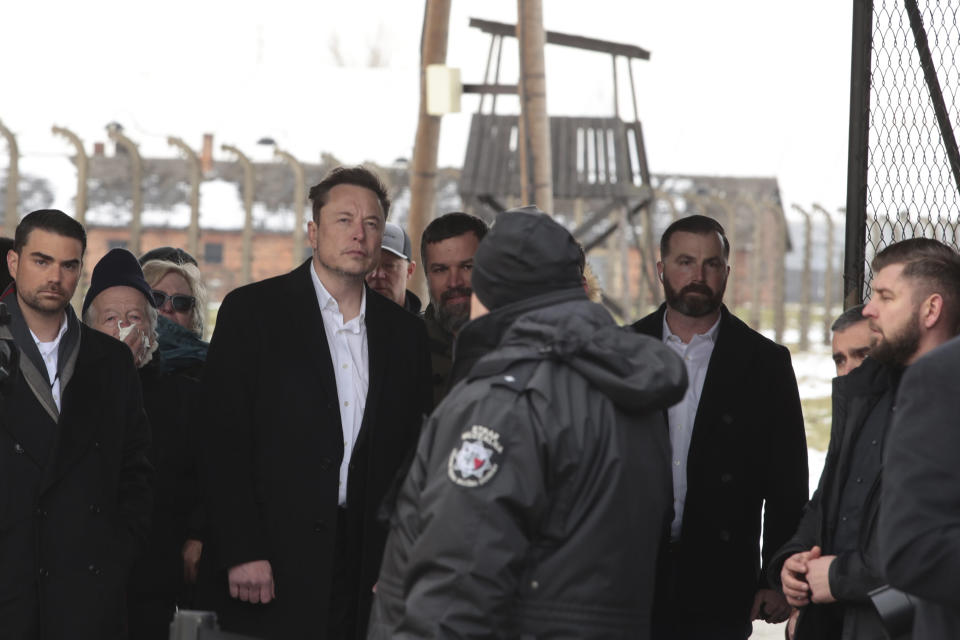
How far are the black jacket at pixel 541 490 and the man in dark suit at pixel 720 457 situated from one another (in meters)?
1.48

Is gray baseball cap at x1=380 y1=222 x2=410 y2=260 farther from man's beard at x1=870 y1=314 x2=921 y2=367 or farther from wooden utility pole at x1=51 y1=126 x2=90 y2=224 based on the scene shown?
wooden utility pole at x1=51 y1=126 x2=90 y2=224

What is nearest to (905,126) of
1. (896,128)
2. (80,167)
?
(896,128)

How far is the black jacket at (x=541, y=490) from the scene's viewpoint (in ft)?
8.50

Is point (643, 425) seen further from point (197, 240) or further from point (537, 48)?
point (197, 240)

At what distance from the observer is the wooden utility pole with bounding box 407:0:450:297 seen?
7418 millimetres

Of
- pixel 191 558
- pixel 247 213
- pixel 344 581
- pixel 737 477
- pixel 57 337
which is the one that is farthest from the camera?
pixel 247 213

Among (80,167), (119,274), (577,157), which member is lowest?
(119,274)

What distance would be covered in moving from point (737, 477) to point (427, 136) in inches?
150

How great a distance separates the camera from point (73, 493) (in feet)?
13.3

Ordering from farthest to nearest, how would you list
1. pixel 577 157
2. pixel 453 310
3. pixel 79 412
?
pixel 577 157
pixel 453 310
pixel 79 412

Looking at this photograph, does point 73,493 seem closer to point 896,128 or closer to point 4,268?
point 4,268

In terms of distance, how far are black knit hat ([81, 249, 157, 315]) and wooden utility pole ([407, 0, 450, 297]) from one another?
103 inches

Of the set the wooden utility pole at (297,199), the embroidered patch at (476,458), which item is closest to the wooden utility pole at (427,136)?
the wooden utility pole at (297,199)

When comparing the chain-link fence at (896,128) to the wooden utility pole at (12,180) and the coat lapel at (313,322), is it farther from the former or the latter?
the wooden utility pole at (12,180)
